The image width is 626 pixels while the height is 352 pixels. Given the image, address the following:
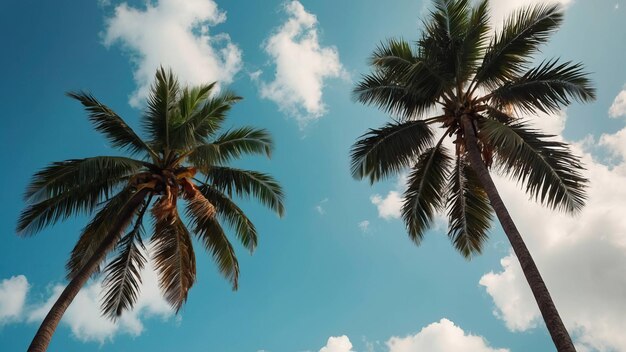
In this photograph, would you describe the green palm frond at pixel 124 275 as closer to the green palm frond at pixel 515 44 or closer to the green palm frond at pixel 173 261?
the green palm frond at pixel 173 261

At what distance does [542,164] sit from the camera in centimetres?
1091

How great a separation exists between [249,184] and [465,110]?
6.71 meters

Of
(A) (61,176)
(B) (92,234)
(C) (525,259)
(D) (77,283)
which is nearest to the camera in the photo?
(C) (525,259)

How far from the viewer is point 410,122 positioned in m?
13.5

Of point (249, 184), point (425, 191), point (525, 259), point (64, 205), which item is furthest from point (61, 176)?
point (525, 259)

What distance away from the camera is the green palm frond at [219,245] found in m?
14.6

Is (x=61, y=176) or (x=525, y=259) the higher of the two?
(x=61, y=176)

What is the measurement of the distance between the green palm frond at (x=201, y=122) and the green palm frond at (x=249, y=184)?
46.5 inches

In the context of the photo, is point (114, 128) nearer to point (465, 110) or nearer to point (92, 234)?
point (92, 234)

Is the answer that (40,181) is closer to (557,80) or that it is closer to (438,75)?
(438,75)

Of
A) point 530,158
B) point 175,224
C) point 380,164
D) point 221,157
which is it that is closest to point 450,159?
point 380,164

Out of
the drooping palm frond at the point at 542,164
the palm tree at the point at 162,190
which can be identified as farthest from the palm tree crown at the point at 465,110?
the palm tree at the point at 162,190

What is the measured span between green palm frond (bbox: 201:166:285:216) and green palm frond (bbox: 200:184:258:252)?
248mm

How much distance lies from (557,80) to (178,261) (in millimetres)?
11127
